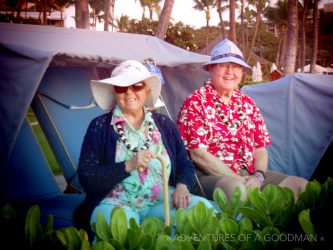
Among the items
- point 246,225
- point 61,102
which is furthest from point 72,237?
point 61,102

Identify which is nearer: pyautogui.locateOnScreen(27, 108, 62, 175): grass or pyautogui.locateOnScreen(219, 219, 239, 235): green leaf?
pyautogui.locateOnScreen(219, 219, 239, 235): green leaf

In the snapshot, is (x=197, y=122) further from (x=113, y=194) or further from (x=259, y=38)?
(x=259, y=38)

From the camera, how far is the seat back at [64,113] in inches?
189

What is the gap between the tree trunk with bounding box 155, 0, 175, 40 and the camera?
1079 cm

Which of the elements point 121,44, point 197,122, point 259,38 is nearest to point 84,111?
point 121,44

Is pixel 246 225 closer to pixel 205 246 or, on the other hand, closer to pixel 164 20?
pixel 205 246

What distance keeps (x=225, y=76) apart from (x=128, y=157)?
4.51ft

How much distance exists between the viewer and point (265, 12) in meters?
61.9

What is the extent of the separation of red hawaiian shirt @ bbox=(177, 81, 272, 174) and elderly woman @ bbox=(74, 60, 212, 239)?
516mm

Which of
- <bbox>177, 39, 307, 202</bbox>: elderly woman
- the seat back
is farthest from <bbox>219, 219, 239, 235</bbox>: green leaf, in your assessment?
the seat back

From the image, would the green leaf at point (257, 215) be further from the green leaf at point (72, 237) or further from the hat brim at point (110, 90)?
the hat brim at point (110, 90)

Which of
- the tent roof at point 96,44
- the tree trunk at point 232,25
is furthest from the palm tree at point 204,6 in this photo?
the tent roof at point 96,44

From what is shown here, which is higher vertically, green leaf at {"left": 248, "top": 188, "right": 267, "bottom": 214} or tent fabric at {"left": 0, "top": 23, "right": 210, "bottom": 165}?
tent fabric at {"left": 0, "top": 23, "right": 210, "bottom": 165}

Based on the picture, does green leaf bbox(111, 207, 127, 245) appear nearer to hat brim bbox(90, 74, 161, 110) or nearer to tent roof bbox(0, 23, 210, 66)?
hat brim bbox(90, 74, 161, 110)
